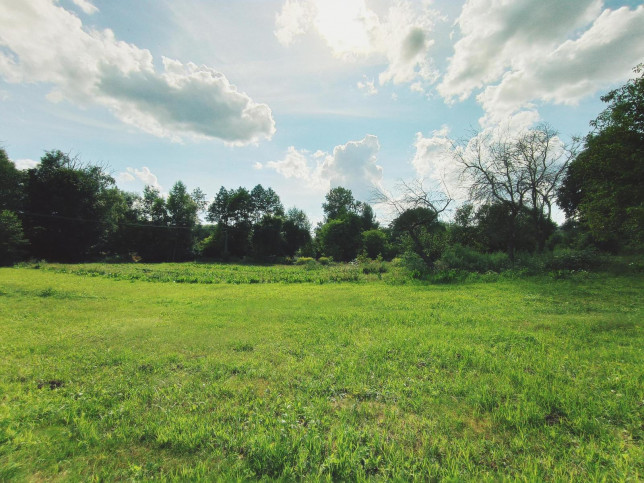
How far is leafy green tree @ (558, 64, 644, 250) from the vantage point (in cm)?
1412

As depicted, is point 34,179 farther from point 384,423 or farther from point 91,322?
point 384,423

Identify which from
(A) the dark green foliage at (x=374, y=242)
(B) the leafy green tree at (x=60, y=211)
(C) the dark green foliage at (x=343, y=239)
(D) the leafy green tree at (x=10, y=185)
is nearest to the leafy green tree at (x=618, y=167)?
(A) the dark green foliage at (x=374, y=242)

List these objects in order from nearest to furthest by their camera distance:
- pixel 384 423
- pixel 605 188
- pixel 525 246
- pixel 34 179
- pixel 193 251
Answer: pixel 384 423
pixel 605 188
pixel 525 246
pixel 34 179
pixel 193 251

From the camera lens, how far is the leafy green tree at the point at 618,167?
46.3ft

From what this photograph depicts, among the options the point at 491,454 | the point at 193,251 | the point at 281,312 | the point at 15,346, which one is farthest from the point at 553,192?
the point at 193,251

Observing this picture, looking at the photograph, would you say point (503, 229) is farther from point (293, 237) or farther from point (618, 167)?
point (293, 237)

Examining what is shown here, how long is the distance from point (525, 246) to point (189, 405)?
109ft

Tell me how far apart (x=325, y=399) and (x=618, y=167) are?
69.2 feet

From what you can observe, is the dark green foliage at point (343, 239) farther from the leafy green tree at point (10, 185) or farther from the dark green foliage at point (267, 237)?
the leafy green tree at point (10, 185)

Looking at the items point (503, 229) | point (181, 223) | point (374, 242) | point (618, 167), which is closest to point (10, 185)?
point (181, 223)

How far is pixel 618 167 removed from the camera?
1502cm

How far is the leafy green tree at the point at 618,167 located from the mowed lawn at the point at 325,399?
494 inches

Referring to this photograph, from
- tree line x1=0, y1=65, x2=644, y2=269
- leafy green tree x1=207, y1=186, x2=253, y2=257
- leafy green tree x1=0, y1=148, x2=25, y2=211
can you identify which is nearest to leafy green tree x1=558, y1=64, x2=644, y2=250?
tree line x1=0, y1=65, x2=644, y2=269

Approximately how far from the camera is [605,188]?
16.4 meters
